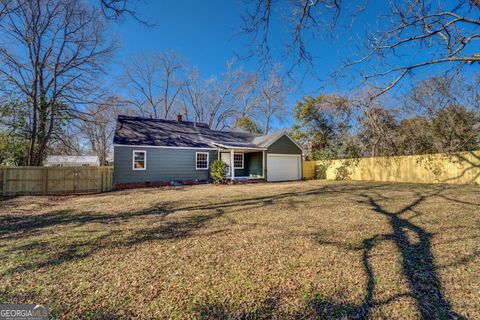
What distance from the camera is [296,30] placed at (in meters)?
4.11

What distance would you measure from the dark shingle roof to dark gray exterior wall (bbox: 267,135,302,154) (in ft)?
1.41

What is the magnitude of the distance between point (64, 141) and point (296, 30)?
15.4 meters

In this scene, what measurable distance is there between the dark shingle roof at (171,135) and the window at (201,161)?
0.56 metres

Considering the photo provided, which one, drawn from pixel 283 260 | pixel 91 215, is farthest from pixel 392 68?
pixel 91 215

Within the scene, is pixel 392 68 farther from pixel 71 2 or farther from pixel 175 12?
pixel 71 2

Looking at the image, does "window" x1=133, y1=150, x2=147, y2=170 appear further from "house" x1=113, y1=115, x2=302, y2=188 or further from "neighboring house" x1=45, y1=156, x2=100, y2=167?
"neighboring house" x1=45, y1=156, x2=100, y2=167

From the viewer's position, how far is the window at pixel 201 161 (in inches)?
594

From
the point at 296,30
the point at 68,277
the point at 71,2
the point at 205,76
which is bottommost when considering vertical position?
the point at 68,277

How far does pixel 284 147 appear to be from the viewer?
16828 millimetres

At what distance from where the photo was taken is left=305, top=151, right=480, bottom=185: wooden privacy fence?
10922mm

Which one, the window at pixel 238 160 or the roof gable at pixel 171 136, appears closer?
the roof gable at pixel 171 136

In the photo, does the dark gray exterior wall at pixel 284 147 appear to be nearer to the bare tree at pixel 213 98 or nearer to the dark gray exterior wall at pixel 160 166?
the dark gray exterior wall at pixel 160 166
